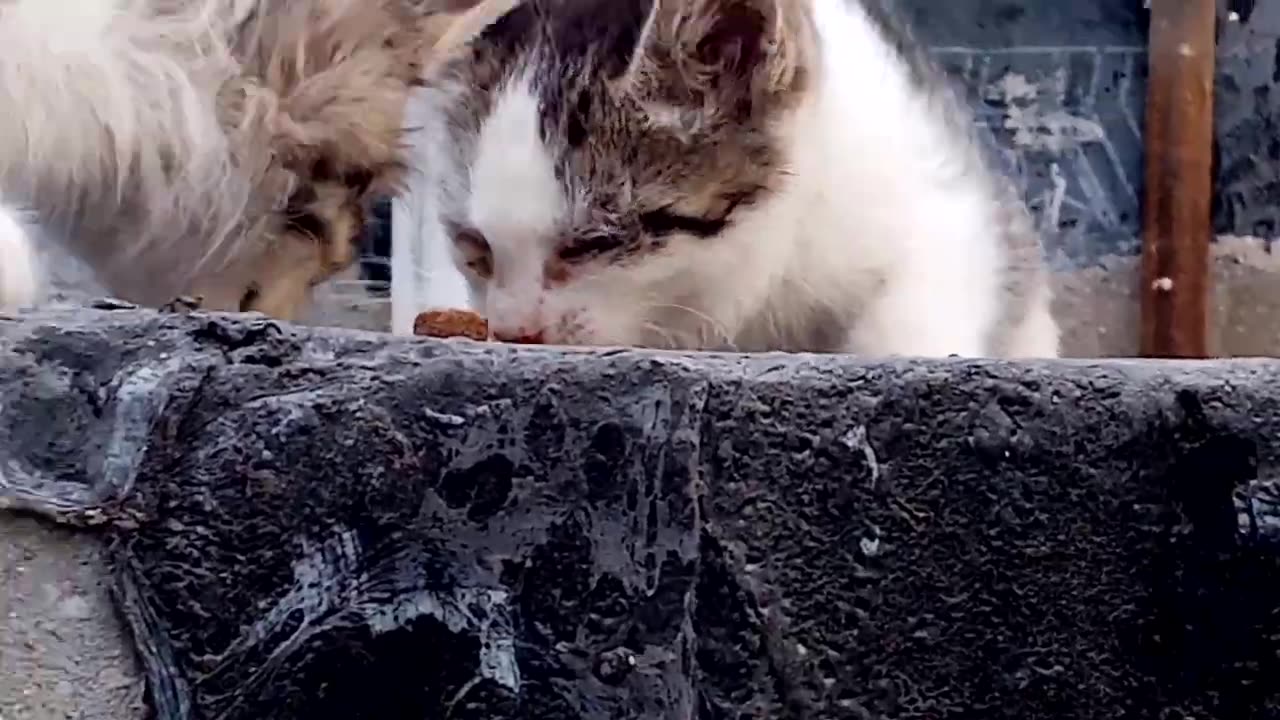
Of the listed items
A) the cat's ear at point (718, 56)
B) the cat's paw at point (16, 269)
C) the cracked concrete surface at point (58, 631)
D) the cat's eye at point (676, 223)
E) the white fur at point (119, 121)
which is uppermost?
the cat's ear at point (718, 56)

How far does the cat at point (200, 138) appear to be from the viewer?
794 mm

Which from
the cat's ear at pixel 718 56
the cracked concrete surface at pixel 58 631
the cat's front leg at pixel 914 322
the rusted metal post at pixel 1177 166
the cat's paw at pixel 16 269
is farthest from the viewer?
the rusted metal post at pixel 1177 166

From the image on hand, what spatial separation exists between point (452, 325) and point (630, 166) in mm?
158

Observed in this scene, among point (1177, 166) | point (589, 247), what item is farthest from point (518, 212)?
point (1177, 166)

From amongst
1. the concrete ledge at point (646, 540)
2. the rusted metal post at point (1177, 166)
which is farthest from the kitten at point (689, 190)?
the rusted metal post at point (1177, 166)

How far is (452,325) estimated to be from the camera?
0.84m

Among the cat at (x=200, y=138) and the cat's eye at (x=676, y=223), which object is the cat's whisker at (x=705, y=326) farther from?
the cat at (x=200, y=138)

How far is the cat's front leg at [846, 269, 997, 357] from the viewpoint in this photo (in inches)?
38.7

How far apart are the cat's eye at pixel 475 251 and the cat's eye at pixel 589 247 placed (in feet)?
0.17

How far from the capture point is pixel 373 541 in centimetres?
53

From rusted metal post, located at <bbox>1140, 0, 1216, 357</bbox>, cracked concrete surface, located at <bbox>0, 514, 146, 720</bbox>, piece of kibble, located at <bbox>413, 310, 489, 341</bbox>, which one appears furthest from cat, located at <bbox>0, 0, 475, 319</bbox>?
rusted metal post, located at <bbox>1140, 0, 1216, 357</bbox>

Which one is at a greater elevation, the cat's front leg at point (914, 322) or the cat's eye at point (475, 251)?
the cat's eye at point (475, 251)

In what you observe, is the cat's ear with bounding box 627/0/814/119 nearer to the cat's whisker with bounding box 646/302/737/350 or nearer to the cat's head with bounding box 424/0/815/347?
the cat's head with bounding box 424/0/815/347

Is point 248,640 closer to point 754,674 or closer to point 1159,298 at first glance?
point 754,674
